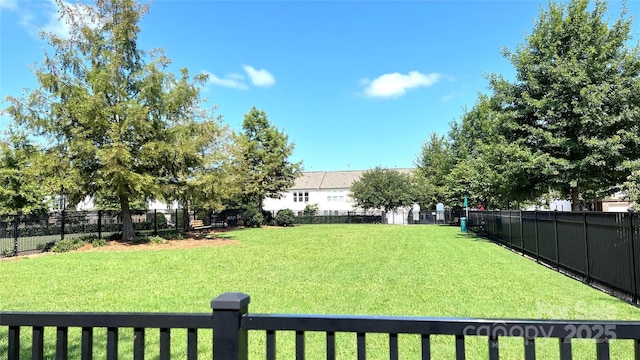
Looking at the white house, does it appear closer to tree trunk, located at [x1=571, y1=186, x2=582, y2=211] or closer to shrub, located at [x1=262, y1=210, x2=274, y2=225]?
shrub, located at [x1=262, y1=210, x2=274, y2=225]

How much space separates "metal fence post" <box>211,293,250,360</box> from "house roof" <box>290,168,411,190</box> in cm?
5596

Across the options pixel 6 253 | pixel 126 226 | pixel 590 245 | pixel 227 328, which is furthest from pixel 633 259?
pixel 126 226

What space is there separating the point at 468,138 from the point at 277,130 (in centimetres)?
1691

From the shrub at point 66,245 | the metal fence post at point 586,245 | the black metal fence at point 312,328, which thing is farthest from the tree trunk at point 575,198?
the shrub at point 66,245

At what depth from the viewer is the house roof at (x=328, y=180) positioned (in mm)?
59562

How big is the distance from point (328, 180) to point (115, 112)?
145ft

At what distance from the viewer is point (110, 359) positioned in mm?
2354

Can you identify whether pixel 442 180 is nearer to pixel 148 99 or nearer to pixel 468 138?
pixel 468 138

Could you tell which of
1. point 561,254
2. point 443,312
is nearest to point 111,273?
point 443,312

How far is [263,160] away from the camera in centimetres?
3722

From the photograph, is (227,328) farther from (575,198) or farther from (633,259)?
(575,198)

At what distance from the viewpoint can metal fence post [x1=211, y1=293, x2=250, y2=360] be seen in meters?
2.14

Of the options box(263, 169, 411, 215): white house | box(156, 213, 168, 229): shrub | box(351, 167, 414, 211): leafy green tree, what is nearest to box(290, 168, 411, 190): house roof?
box(263, 169, 411, 215): white house

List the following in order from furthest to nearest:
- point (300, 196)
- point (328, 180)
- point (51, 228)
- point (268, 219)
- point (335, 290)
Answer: point (328, 180) → point (300, 196) → point (268, 219) → point (51, 228) → point (335, 290)
